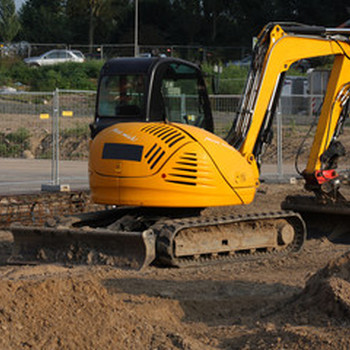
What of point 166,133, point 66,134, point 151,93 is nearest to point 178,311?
point 166,133

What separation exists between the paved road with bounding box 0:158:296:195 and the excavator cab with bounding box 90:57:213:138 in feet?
10.3

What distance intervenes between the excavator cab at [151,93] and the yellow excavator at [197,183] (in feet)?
1.10

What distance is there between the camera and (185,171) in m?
8.45

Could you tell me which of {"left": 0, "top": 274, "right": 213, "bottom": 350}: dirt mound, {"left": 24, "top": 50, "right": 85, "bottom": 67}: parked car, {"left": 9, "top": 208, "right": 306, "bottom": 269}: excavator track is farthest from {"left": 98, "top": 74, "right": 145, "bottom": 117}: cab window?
{"left": 24, "top": 50, "right": 85, "bottom": 67}: parked car

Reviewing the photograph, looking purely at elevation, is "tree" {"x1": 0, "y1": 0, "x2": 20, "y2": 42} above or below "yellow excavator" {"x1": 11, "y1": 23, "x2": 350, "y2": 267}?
above

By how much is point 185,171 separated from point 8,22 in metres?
46.1

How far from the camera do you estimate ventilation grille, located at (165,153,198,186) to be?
331 inches

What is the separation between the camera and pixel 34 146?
74.5 ft

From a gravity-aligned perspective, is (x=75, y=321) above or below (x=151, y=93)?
below

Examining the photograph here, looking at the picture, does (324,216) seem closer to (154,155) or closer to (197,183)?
(197,183)

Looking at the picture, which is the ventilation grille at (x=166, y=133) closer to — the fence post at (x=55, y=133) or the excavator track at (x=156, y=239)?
the excavator track at (x=156, y=239)

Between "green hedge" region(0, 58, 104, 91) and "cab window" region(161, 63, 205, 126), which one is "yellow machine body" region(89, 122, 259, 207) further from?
"green hedge" region(0, 58, 104, 91)

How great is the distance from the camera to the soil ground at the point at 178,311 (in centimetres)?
528

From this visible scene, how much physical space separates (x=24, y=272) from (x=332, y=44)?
4.87 m
